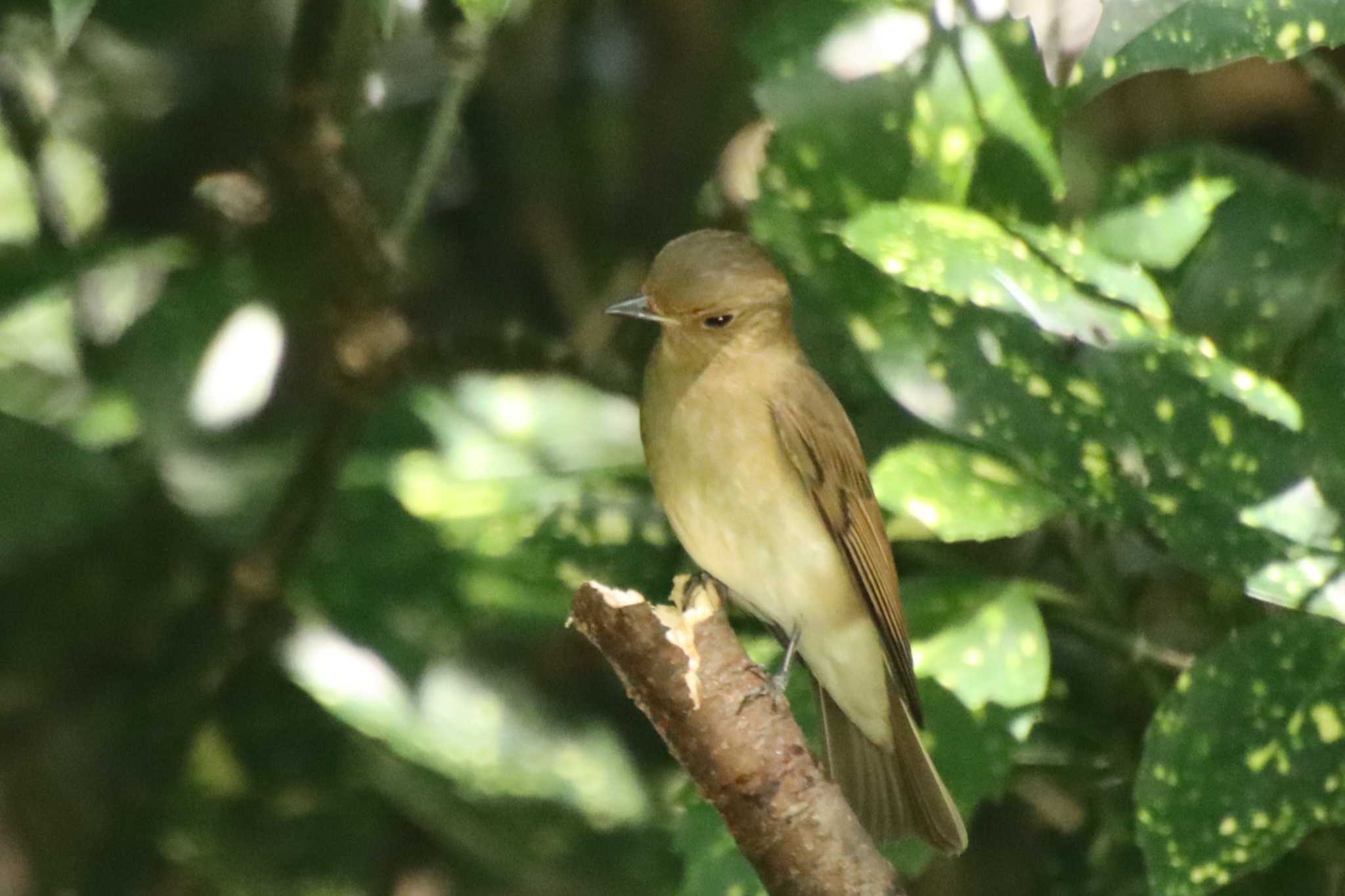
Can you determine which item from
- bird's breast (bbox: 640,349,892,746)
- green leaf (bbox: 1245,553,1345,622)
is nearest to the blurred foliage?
green leaf (bbox: 1245,553,1345,622)

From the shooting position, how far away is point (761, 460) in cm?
229

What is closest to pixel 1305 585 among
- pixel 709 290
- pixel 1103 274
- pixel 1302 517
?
pixel 1302 517

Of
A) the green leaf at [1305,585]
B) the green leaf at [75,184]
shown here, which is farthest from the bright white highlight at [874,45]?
the green leaf at [75,184]

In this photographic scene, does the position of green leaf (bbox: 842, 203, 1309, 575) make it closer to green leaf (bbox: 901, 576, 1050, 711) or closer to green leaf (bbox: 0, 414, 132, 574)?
green leaf (bbox: 901, 576, 1050, 711)

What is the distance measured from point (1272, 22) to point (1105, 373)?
432 millimetres

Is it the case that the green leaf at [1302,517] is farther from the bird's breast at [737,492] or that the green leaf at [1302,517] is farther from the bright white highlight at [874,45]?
the bright white highlight at [874,45]

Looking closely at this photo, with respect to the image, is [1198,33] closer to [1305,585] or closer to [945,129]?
[945,129]

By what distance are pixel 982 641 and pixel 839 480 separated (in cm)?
26

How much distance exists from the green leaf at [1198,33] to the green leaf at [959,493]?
0.52m

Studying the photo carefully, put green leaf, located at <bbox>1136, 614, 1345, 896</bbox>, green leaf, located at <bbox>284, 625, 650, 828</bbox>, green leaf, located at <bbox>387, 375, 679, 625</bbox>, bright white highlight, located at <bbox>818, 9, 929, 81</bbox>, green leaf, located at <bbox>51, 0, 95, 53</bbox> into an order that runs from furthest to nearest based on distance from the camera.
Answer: green leaf, located at <bbox>284, 625, 650, 828</bbox>
green leaf, located at <bbox>387, 375, 679, 625</bbox>
bright white highlight, located at <bbox>818, 9, 929, 81</bbox>
green leaf, located at <bbox>1136, 614, 1345, 896</bbox>
green leaf, located at <bbox>51, 0, 95, 53</bbox>

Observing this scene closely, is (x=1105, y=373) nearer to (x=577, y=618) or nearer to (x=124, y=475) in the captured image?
(x=577, y=618)

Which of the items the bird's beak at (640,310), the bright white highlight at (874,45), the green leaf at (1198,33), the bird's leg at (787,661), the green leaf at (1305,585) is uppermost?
the green leaf at (1198,33)

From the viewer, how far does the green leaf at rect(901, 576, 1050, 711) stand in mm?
2178

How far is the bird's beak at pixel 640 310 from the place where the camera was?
87.4 inches
